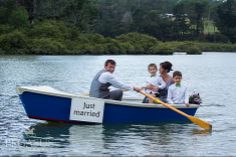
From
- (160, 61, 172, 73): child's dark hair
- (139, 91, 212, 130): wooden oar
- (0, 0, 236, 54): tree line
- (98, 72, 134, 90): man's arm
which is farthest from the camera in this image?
(0, 0, 236, 54): tree line

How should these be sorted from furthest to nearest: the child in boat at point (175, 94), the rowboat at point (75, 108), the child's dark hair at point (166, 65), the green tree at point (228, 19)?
the green tree at point (228, 19), the child in boat at point (175, 94), the child's dark hair at point (166, 65), the rowboat at point (75, 108)

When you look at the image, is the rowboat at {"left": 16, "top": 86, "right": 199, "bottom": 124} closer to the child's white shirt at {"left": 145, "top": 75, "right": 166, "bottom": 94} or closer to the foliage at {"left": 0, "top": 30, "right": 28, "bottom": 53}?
the child's white shirt at {"left": 145, "top": 75, "right": 166, "bottom": 94}

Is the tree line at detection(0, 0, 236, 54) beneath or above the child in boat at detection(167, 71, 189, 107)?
above

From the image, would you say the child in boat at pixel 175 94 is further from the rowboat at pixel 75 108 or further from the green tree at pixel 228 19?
the green tree at pixel 228 19

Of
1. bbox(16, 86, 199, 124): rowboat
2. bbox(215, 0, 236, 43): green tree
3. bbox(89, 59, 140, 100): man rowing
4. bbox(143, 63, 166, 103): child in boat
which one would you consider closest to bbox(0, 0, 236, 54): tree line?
bbox(215, 0, 236, 43): green tree

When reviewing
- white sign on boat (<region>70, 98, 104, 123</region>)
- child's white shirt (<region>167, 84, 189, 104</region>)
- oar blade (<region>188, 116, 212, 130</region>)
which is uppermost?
child's white shirt (<region>167, 84, 189, 104</region>)

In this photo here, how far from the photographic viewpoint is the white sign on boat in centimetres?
1577

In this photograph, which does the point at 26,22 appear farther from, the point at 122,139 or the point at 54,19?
the point at 122,139

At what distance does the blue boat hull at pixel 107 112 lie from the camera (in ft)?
51.5

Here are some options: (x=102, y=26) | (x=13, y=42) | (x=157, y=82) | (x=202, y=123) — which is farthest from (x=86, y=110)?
(x=102, y=26)

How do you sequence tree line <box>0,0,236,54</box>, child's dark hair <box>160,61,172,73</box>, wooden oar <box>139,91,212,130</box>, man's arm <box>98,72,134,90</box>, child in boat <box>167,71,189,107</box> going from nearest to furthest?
man's arm <box>98,72,134,90</box>, wooden oar <box>139,91,212,130</box>, child's dark hair <box>160,61,172,73</box>, child in boat <box>167,71,189,107</box>, tree line <box>0,0,236,54</box>

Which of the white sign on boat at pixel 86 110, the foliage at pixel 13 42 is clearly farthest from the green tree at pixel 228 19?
the white sign on boat at pixel 86 110

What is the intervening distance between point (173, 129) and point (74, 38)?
241 ft

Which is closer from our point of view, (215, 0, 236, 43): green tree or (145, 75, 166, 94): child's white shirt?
(145, 75, 166, 94): child's white shirt
